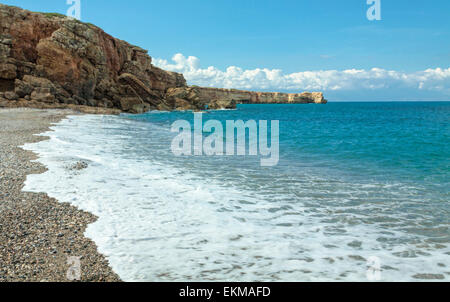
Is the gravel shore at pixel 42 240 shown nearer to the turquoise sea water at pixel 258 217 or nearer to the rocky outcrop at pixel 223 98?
the turquoise sea water at pixel 258 217

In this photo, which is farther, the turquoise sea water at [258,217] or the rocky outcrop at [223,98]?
the rocky outcrop at [223,98]

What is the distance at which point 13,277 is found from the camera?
A: 325 cm

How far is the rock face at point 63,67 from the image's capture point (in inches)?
1432

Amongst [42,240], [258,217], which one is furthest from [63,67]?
[258,217]

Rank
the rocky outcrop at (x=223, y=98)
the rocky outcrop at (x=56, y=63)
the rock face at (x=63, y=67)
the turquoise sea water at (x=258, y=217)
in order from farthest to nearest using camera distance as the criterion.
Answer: the rocky outcrop at (x=223, y=98) < the rocky outcrop at (x=56, y=63) < the rock face at (x=63, y=67) < the turquoise sea water at (x=258, y=217)

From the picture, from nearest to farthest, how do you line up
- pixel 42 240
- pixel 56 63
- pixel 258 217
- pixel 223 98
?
pixel 42 240 → pixel 258 217 → pixel 56 63 → pixel 223 98

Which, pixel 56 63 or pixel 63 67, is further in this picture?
pixel 63 67

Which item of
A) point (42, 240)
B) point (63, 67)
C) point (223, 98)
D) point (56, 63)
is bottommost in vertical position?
point (42, 240)

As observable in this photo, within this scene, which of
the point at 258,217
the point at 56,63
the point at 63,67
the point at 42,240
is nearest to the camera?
the point at 42,240

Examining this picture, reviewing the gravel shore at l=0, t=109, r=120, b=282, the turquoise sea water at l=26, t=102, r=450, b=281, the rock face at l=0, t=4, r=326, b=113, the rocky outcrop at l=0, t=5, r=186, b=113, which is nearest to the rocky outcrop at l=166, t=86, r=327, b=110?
the rock face at l=0, t=4, r=326, b=113

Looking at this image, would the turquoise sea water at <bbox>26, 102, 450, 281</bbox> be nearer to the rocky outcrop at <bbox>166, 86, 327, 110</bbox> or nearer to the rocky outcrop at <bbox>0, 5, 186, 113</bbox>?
the rocky outcrop at <bbox>0, 5, 186, 113</bbox>

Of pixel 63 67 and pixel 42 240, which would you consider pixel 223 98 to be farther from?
pixel 42 240

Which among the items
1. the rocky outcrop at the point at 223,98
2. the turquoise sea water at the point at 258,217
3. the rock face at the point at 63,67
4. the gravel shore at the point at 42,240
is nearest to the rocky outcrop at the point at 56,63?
the rock face at the point at 63,67

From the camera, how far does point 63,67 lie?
3953cm
